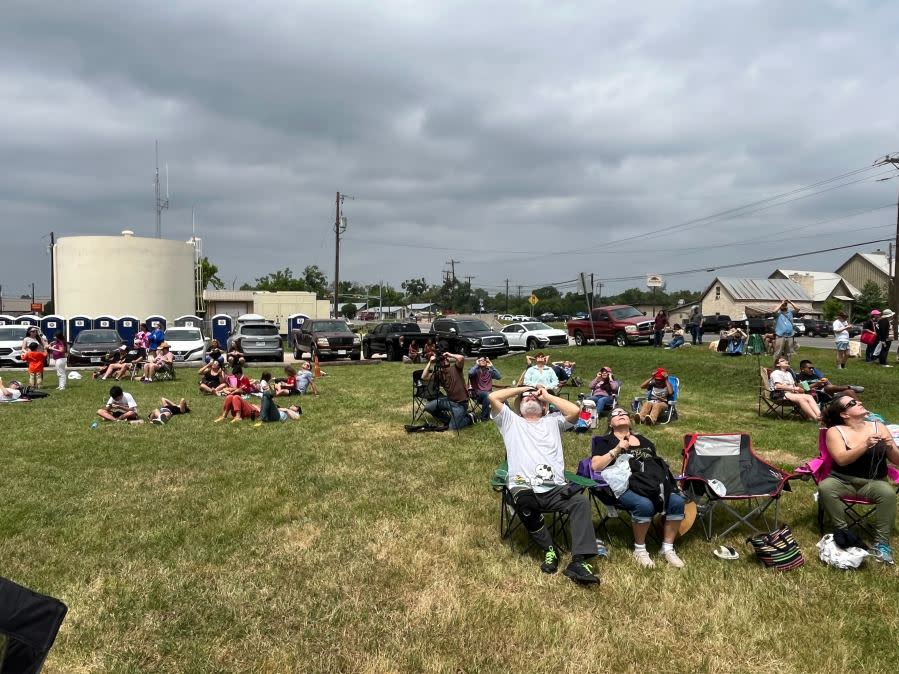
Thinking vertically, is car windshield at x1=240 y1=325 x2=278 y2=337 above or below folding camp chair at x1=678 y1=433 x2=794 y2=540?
above

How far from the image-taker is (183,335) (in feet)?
71.5

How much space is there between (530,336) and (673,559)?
2075cm

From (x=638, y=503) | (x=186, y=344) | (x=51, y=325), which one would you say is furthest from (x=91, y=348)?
(x=638, y=503)

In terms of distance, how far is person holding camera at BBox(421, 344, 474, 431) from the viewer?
9.34 meters

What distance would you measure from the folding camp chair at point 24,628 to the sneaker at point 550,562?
322 cm

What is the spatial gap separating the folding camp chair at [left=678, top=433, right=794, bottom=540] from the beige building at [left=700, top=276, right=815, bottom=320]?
181 ft

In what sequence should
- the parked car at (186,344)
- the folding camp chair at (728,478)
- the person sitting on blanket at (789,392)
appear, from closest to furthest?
the folding camp chair at (728,478), the person sitting on blanket at (789,392), the parked car at (186,344)

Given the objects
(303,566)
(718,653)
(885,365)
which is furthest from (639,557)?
(885,365)

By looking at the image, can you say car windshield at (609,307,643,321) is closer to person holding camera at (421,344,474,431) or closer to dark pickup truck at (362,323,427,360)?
dark pickup truck at (362,323,427,360)

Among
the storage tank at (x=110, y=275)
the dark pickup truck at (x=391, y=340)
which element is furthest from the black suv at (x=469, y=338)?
the storage tank at (x=110, y=275)

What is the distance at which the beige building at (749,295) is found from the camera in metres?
57.6

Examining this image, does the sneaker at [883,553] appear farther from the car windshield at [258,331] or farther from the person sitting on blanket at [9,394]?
the car windshield at [258,331]

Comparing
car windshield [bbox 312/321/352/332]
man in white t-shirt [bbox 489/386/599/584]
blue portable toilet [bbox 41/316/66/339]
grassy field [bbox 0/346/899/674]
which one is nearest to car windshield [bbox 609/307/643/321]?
car windshield [bbox 312/321/352/332]

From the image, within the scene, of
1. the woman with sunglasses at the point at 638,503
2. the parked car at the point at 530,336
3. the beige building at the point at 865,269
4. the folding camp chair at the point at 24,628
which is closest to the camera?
the folding camp chair at the point at 24,628
